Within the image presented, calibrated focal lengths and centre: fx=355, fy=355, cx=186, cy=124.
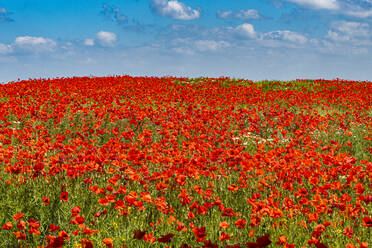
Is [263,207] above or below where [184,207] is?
above

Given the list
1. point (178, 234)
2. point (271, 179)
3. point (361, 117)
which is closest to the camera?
point (178, 234)

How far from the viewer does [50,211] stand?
4344mm

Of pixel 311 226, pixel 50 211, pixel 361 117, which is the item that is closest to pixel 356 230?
pixel 311 226

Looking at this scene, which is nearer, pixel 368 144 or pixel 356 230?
pixel 356 230

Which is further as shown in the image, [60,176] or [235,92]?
[235,92]

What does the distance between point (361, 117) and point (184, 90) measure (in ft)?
Answer: 30.5

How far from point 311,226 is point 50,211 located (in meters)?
3.15

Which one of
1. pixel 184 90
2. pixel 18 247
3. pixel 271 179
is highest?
pixel 184 90

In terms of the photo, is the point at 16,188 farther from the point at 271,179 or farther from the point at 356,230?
the point at 356,230

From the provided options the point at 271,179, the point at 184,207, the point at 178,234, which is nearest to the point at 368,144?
the point at 271,179

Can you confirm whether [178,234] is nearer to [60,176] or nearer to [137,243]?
[137,243]

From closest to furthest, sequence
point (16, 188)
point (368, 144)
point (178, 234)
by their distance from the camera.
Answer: point (178, 234)
point (16, 188)
point (368, 144)

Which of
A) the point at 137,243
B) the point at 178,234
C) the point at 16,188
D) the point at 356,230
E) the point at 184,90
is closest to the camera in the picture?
the point at 137,243

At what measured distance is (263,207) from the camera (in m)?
3.64
